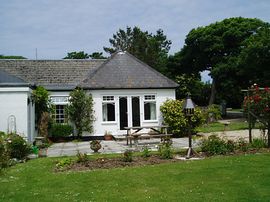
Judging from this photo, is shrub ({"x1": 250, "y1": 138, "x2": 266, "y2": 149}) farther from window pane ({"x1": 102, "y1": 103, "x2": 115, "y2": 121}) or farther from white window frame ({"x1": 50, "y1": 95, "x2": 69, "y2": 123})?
white window frame ({"x1": 50, "y1": 95, "x2": 69, "y2": 123})

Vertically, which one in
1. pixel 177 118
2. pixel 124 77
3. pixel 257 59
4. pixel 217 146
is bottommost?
pixel 217 146

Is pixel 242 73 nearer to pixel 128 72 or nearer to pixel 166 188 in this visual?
pixel 128 72

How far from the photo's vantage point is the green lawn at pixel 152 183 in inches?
285

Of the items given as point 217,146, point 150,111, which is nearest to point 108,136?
point 150,111

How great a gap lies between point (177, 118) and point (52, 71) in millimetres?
9678

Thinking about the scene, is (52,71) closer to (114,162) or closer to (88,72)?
(88,72)

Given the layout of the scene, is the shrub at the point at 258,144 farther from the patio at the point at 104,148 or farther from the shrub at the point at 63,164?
the shrub at the point at 63,164

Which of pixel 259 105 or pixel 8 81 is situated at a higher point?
pixel 8 81

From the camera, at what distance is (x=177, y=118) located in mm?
21656

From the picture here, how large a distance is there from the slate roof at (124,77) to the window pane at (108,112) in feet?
4.08

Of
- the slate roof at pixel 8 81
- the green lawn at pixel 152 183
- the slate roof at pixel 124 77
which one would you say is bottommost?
the green lawn at pixel 152 183

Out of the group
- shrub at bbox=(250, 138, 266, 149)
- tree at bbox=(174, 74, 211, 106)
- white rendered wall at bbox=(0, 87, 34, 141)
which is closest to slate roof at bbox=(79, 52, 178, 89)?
white rendered wall at bbox=(0, 87, 34, 141)

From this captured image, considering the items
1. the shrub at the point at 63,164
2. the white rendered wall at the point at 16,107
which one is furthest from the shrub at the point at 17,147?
the white rendered wall at the point at 16,107

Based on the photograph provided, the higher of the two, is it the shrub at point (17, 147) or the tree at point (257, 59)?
the tree at point (257, 59)
